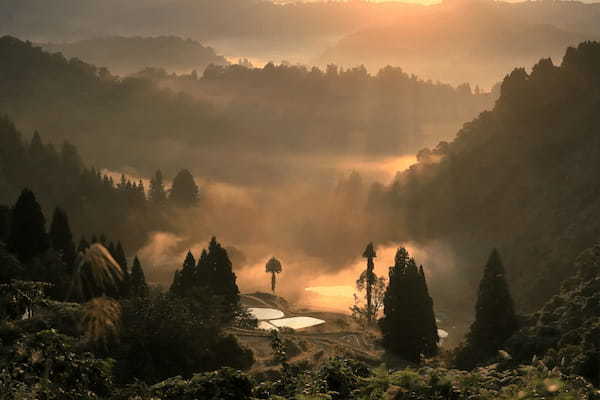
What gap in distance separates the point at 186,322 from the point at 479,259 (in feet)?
380

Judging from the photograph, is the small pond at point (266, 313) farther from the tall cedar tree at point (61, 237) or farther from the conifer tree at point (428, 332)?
the conifer tree at point (428, 332)

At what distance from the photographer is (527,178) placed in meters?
161

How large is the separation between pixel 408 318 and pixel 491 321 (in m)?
9.71

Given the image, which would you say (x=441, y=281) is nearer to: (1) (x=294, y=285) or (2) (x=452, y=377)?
(1) (x=294, y=285)

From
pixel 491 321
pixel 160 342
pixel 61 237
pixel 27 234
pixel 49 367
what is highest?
pixel 61 237

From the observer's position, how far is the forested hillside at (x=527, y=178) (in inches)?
5374

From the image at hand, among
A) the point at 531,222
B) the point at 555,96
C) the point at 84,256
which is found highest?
the point at 555,96

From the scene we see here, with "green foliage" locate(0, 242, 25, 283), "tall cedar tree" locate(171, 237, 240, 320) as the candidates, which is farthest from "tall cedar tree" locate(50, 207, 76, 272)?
"green foliage" locate(0, 242, 25, 283)

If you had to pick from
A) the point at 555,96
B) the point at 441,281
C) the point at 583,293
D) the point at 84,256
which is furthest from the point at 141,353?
the point at 555,96

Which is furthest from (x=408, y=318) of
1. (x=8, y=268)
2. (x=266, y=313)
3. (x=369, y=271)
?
(x=8, y=268)

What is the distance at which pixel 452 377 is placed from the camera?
698 inches

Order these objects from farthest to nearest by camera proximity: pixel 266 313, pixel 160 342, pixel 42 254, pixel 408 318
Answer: pixel 266 313 < pixel 408 318 < pixel 42 254 < pixel 160 342

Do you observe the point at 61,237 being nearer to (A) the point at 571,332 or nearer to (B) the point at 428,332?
(B) the point at 428,332

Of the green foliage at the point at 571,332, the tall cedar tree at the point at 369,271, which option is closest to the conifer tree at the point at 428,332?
the green foliage at the point at 571,332
